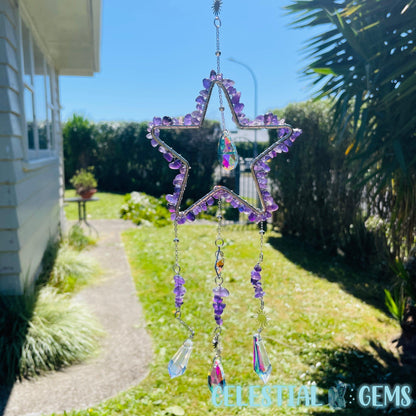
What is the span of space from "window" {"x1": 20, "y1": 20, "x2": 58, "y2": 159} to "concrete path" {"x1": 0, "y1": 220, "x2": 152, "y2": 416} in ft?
6.33

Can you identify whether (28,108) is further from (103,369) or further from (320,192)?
(320,192)

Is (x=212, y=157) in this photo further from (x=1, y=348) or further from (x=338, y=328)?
(x=1, y=348)

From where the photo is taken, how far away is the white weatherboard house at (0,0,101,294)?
9.91 ft

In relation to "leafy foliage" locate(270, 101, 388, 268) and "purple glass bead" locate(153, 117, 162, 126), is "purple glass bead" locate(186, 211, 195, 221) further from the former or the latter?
"leafy foliage" locate(270, 101, 388, 268)

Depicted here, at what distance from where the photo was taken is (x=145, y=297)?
466cm

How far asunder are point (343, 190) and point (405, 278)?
11.2ft

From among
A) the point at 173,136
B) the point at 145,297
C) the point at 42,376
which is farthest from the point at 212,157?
the point at 42,376

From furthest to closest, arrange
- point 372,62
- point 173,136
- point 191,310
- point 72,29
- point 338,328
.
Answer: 1. point 173,136
2. point 72,29
3. point 191,310
4. point 338,328
5. point 372,62

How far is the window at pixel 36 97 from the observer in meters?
3.98

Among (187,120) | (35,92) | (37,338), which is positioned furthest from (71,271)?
(187,120)

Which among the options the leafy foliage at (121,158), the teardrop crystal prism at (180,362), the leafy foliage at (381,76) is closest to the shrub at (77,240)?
the leafy foliage at (121,158)

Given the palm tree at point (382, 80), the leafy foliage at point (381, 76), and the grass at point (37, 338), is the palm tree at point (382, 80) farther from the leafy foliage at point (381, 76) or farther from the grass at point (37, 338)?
the grass at point (37, 338)

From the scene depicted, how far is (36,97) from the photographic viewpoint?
4645 millimetres

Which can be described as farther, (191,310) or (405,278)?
(191,310)
